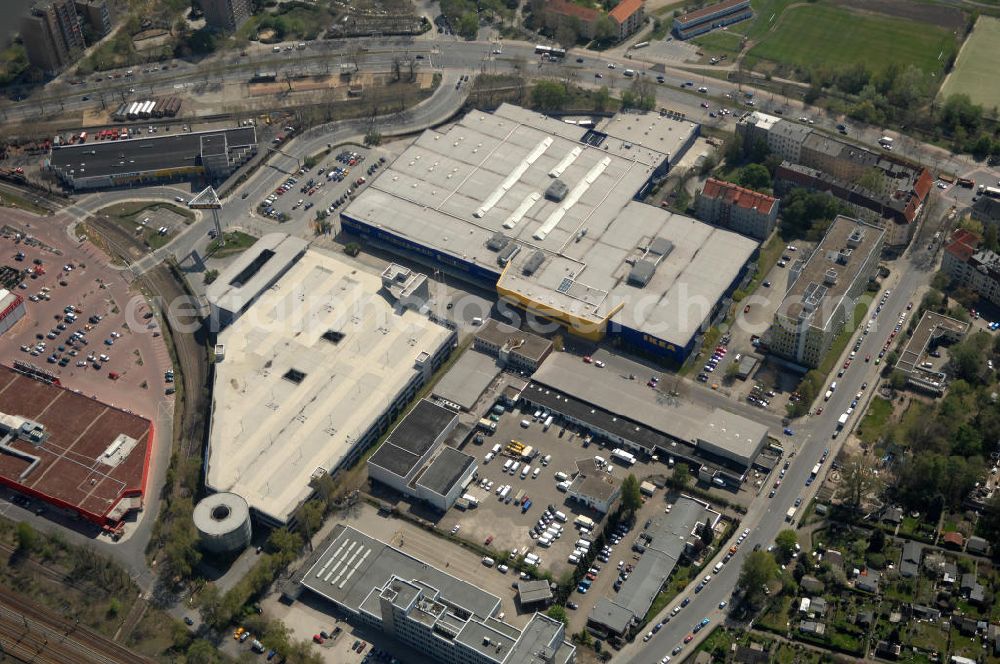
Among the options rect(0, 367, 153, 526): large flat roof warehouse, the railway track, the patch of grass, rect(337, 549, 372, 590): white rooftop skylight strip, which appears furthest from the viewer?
the patch of grass

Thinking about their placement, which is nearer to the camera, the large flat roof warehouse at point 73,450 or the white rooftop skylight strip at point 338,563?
the white rooftop skylight strip at point 338,563

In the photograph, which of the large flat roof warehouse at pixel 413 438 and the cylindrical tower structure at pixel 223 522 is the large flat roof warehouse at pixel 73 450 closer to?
the cylindrical tower structure at pixel 223 522

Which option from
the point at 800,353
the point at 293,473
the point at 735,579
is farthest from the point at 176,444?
the point at 800,353

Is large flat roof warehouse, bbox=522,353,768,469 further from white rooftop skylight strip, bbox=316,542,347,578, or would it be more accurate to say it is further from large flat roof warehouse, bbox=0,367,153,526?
large flat roof warehouse, bbox=0,367,153,526

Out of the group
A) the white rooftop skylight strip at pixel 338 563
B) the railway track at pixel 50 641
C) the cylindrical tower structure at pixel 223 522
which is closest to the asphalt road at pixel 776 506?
the white rooftop skylight strip at pixel 338 563

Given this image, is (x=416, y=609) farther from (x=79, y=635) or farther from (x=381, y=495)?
(x=79, y=635)

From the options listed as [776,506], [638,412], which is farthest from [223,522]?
[776,506]

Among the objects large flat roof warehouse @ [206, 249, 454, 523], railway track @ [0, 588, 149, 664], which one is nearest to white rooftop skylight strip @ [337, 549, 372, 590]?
large flat roof warehouse @ [206, 249, 454, 523]
